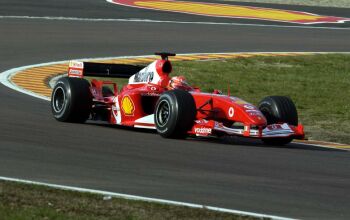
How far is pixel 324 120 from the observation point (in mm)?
17188

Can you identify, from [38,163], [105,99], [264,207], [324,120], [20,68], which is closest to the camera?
[264,207]

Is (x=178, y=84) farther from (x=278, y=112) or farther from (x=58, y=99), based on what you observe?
(x=58, y=99)

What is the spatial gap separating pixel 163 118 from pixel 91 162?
111 inches

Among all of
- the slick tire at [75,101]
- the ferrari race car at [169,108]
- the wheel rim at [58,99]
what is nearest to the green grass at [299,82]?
the ferrari race car at [169,108]

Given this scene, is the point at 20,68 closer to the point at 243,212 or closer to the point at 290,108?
the point at 290,108

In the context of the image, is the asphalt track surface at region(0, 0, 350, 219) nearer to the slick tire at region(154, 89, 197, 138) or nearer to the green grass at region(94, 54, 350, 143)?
the slick tire at region(154, 89, 197, 138)

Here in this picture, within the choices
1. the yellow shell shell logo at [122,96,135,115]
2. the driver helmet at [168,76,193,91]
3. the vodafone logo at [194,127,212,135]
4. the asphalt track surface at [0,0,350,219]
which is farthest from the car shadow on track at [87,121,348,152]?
the driver helmet at [168,76,193,91]

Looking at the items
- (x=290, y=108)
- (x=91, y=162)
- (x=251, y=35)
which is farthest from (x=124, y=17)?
(x=91, y=162)

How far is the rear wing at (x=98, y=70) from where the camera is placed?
1554cm

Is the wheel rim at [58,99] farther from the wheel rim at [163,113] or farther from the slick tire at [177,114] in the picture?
the slick tire at [177,114]

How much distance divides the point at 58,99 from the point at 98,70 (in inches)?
41.7

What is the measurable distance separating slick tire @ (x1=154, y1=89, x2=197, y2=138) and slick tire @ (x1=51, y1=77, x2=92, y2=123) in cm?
150

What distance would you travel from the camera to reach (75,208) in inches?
331

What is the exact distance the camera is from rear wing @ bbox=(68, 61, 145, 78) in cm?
1554
